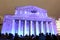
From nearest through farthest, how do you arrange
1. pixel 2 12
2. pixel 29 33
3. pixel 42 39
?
1. pixel 42 39
2. pixel 29 33
3. pixel 2 12

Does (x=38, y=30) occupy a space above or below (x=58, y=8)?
below

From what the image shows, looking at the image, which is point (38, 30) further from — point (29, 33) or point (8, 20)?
point (8, 20)

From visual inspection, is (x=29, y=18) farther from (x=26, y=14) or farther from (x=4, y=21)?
(x=4, y=21)

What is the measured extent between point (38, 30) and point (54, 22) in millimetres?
180

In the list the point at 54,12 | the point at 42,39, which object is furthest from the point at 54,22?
the point at 42,39

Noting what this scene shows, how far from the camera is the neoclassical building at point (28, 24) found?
123 cm

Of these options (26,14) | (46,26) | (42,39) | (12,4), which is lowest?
(42,39)

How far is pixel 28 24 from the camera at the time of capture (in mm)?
1266

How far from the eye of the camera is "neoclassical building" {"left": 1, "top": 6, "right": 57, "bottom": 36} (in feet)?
4.05

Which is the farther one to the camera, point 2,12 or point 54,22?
point 2,12

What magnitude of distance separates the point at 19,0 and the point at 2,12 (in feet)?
0.78

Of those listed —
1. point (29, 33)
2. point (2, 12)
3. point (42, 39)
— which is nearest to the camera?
point (42, 39)

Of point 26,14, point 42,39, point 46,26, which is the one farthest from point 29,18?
point 42,39

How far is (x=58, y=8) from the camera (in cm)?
153
